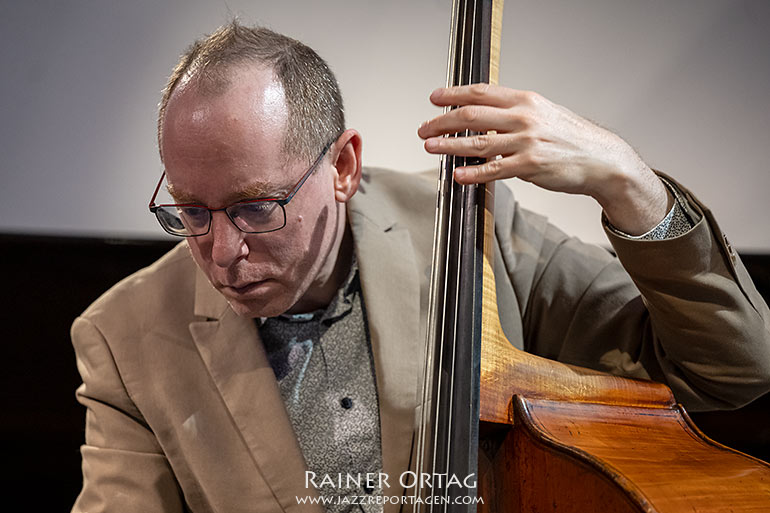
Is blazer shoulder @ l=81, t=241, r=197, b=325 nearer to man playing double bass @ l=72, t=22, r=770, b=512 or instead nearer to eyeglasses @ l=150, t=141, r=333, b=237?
man playing double bass @ l=72, t=22, r=770, b=512

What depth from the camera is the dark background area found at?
142 centimetres

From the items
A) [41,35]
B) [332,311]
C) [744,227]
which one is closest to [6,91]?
[41,35]

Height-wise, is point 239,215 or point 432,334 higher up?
point 239,215

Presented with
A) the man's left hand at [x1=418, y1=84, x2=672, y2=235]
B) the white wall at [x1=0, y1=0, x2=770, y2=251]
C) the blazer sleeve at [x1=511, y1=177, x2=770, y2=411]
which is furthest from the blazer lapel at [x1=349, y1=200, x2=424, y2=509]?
the white wall at [x1=0, y1=0, x2=770, y2=251]

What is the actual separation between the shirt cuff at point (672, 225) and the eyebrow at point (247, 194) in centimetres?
47

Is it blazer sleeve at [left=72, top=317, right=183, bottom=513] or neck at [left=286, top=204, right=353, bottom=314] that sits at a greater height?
neck at [left=286, top=204, right=353, bottom=314]

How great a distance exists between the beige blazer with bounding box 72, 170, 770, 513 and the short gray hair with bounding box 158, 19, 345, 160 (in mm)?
227

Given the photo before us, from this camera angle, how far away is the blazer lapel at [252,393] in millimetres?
993

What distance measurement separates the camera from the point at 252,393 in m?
1.02

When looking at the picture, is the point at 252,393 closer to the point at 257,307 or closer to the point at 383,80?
the point at 257,307

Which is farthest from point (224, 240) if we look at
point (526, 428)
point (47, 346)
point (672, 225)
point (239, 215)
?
point (47, 346)

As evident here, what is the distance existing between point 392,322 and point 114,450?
0.50 m

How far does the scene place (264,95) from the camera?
90 cm

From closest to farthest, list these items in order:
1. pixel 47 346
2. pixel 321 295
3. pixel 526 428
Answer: pixel 526 428 < pixel 321 295 < pixel 47 346
